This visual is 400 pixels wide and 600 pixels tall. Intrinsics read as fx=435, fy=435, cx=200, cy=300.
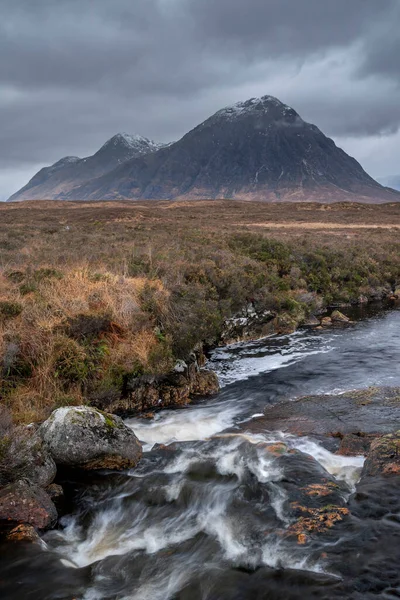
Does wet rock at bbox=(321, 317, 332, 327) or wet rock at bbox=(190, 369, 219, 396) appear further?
wet rock at bbox=(321, 317, 332, 327)

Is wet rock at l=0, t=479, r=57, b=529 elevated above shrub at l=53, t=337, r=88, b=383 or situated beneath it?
situated beneath

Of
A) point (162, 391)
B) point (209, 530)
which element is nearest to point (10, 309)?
point (162, 391)

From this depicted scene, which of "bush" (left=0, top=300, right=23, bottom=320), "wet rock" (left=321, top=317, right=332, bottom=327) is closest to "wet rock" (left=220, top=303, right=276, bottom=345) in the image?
"wet rock" (left=321, top=317, right=332, bottom=327)

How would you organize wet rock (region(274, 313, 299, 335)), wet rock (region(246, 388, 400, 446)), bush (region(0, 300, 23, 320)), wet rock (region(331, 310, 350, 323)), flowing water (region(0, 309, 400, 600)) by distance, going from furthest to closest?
wet rock (region(331, 310, 350, 323))
wet rock (region(274, 313, 299, 335))
bush (region(0, 300, 23, 320))
wet rock (region(246, 388, 400, 446))
flowing water (region(0, 309, 400, 600))

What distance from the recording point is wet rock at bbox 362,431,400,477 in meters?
7.21

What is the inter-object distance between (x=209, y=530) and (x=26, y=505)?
2.82 meters

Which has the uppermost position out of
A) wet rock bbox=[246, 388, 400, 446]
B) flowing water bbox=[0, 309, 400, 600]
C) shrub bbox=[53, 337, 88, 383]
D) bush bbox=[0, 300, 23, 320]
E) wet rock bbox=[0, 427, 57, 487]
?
bush bbox=[0, 300, 23, 320]

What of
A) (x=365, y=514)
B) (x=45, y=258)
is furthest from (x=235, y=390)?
(x=45, y=258)

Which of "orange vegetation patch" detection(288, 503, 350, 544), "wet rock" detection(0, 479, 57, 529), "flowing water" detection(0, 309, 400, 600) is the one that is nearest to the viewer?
"flowing water" detection(0, 309, 400, 600)

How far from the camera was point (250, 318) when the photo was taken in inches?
731

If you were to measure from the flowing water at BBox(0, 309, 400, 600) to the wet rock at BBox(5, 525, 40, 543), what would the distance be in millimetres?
159

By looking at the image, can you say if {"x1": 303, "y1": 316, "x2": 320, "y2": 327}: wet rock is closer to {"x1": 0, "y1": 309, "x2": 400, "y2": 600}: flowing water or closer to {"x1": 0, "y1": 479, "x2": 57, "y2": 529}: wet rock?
{"x1": 0, "y1": 309, "x2": 400, "y2": 600}: flowing water

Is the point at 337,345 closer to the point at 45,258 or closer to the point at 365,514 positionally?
the point at 365,514

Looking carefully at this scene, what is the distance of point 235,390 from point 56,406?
5.12 m
